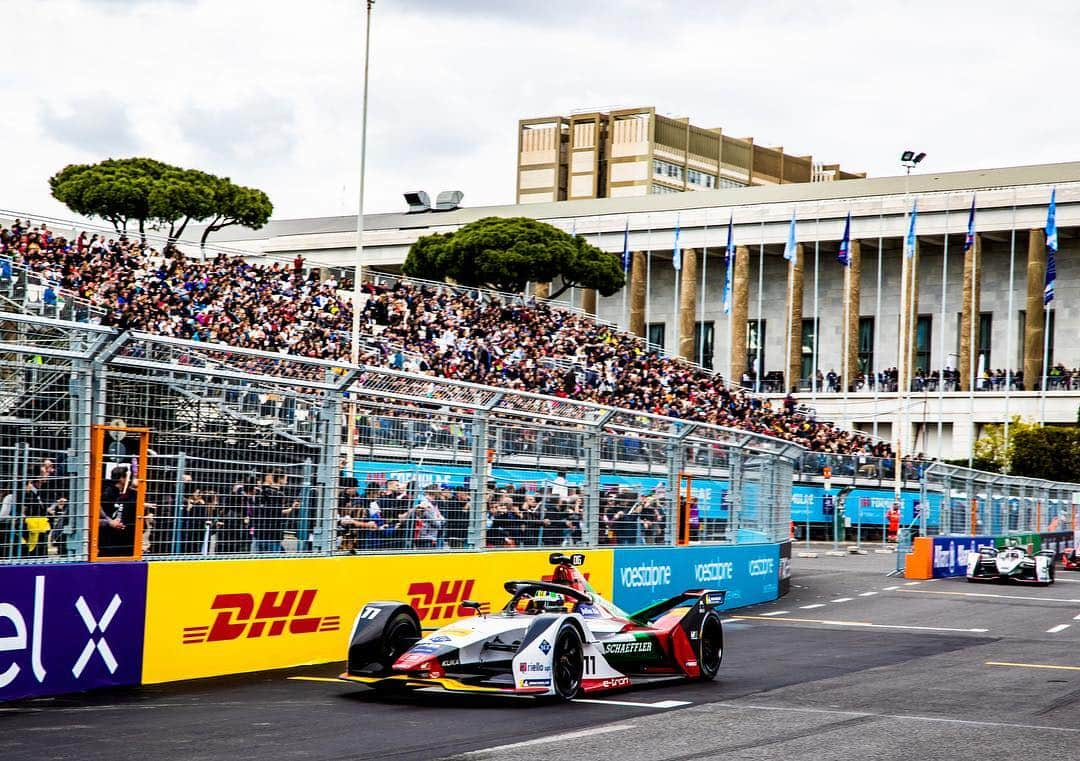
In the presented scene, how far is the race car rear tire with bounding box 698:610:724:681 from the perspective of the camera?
13328 millimetres

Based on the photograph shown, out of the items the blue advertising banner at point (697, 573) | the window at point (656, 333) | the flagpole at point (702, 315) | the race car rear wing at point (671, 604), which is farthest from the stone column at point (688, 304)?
the race car rear wing at point (671, 604)

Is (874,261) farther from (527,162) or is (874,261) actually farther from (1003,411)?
(527,162)

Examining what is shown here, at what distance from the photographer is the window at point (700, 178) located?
400ft

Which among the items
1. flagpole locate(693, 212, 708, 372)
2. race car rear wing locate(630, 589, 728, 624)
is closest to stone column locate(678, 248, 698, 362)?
flagpole locate(693, 212, 708, 372)

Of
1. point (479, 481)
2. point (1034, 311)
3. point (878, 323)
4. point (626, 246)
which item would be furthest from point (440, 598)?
point (878, 323)

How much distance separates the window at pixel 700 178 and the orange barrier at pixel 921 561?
9338 cm

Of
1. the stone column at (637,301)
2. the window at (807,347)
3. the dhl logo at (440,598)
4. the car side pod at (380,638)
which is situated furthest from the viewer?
the window at (807,347)

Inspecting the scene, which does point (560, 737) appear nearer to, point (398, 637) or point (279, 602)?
point (398, 637)

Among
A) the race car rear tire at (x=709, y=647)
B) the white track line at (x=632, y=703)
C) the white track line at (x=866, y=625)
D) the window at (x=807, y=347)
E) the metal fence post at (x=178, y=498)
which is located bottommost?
the white track line at (x=866, y=625)

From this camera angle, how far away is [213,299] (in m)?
36.9

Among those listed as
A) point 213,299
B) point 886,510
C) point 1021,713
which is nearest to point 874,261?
point 886,510

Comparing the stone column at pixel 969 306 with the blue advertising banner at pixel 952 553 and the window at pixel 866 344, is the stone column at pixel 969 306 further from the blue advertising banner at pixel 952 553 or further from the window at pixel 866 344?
the blue advertising banner at pixel 952 553

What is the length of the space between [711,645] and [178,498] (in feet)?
17.0

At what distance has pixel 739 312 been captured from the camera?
80.9 m
